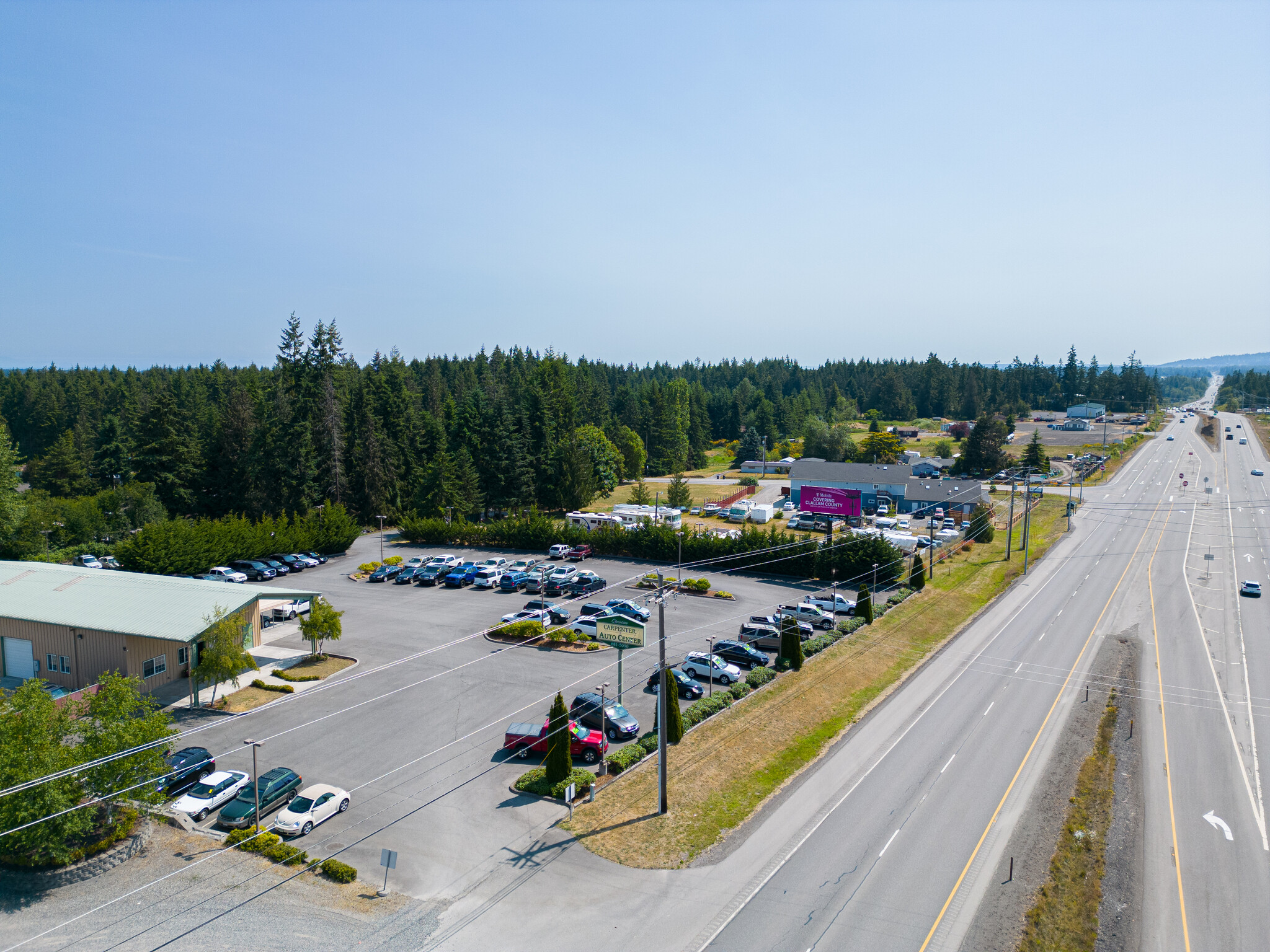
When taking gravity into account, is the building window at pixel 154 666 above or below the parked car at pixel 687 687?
above

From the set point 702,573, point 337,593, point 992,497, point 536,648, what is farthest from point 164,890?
point 992,497

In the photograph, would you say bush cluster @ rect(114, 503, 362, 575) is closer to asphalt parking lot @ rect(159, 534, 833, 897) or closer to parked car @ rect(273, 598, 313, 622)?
asphalt parking lot @ rect(159, 534, 833, 897)

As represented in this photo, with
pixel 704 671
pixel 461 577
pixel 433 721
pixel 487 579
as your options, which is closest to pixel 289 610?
pixel 461 577

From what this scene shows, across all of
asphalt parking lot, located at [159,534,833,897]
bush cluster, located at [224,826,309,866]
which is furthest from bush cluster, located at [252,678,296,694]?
bush cluster, located at [224,826,309,866]

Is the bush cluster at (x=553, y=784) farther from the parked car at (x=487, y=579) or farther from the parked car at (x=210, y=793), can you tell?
the parked car at (x=487, y=579)

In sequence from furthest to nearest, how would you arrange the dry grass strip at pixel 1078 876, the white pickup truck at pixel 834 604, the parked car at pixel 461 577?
the parked car at pixel 461 577, the white pickup truck at pixel 834 604, the dry grass strip at pixel 1078 876

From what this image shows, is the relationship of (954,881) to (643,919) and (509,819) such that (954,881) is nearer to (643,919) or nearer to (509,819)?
(643,919)

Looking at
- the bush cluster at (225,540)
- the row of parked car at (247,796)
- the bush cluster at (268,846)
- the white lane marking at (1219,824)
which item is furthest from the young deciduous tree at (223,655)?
the white lane marking at (1219,824)

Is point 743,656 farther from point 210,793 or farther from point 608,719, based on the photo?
point 210,793
